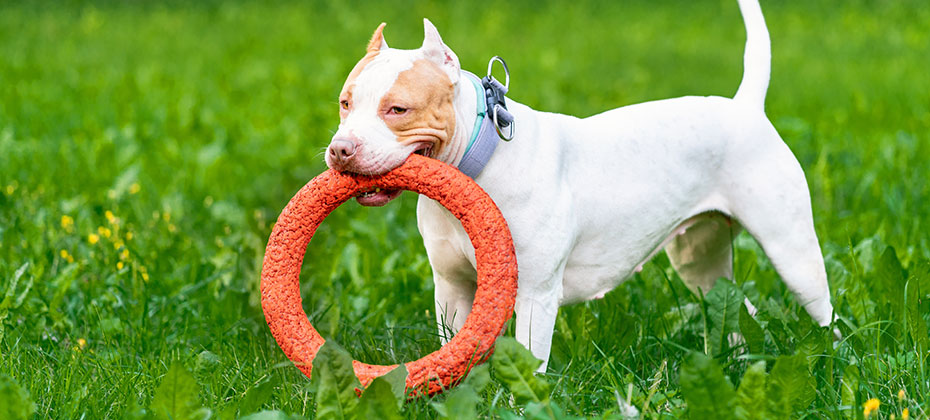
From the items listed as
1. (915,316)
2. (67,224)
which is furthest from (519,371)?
(67,224)

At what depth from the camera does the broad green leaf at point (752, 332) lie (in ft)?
10.5

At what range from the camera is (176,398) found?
8.20 feet

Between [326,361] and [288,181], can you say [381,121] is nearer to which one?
[326,361]

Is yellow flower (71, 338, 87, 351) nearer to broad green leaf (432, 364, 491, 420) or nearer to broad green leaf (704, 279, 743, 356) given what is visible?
broad green leaf (432, 364, 491, 420)

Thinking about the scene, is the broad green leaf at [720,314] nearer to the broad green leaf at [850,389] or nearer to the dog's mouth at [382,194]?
the broad green leaf at [850,389]

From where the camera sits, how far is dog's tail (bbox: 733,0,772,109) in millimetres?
3572

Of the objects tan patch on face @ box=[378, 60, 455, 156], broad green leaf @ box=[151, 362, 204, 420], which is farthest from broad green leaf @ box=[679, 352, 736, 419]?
broad green leaf @ box=[151, 362, 204, 420]

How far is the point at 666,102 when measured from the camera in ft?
11.2

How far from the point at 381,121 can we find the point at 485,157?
1.13ft

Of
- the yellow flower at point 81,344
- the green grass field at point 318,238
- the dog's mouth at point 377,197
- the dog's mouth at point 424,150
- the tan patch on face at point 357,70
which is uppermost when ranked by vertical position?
the tan patch on face at point 357,70

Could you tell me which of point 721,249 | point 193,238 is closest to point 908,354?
point 721,249

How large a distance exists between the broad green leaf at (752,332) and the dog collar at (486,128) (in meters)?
0.96

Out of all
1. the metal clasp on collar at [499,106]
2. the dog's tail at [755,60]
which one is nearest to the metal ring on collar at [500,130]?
the metal clasp on collar at [499,106]

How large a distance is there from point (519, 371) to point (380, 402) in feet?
1.19
